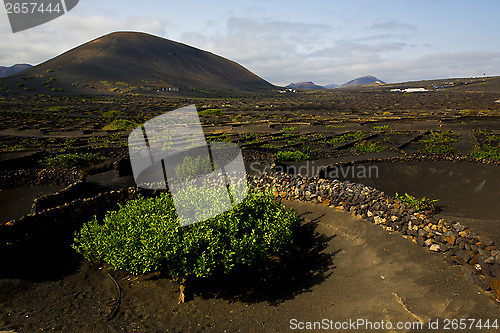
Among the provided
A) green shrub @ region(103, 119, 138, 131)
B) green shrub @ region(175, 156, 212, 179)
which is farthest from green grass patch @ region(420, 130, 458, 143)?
green shrub @ region(103, 119, 138, 131)

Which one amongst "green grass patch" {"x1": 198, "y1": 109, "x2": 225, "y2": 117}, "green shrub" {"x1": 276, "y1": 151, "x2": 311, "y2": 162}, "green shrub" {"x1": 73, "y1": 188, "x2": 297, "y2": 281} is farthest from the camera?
"green grass patch" {"x1": 198, "y1": 109, "x2": 225, "y2": 117}

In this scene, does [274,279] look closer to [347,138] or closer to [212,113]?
[347,138]

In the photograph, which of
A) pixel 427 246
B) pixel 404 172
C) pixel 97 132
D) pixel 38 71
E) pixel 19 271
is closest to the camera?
pixel 427 246

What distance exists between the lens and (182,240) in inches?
278

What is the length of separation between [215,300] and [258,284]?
4.58 feet

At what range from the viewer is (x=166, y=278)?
332 inches

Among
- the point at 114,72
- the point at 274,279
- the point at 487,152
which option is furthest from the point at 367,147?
the point at 114,72

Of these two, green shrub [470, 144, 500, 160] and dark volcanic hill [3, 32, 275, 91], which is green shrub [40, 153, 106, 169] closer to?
green shrub [470, 144, 500, 160]

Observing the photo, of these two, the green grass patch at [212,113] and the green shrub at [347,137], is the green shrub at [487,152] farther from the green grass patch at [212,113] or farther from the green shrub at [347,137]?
the green grass patch at [212,113]

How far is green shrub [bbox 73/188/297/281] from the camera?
6.89 metres

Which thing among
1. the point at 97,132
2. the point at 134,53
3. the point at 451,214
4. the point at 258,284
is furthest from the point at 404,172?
the point at 134,53

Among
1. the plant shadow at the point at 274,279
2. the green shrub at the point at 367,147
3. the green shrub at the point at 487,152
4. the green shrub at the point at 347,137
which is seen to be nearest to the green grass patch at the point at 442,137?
the green shrub at the point at 487,152

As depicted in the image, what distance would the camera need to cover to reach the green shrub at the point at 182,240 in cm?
689

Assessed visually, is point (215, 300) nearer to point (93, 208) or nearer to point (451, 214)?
point (93, 208)
